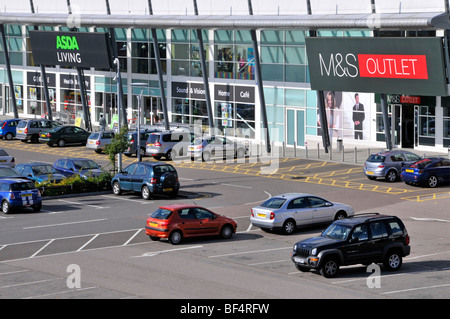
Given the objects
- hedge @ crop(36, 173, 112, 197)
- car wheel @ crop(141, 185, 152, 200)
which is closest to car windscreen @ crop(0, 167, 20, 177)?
hedge @ crop(36, 173, 112, 197)

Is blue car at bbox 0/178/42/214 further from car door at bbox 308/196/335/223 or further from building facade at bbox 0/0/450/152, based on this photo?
building facade at bbox 0/0/450/152

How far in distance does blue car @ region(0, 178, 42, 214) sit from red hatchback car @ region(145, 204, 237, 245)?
7.36 metres

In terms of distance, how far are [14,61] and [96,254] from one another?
5514 centimetres

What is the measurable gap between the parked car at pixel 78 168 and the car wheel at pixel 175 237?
13309mm

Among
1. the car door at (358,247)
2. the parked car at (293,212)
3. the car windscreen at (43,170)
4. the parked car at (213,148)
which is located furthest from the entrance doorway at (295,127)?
the car door at (358,247)

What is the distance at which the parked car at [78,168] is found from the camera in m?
41.9

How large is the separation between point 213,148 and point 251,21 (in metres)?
7.94

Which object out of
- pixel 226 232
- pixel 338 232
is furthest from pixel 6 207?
pixel 338 232

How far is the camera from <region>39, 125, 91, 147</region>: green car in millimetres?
57312

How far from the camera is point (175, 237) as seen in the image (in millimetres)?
28984

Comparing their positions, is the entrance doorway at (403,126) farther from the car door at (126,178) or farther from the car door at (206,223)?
the car door at (206,223)

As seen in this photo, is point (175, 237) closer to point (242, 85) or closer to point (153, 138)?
point (153, 138)
